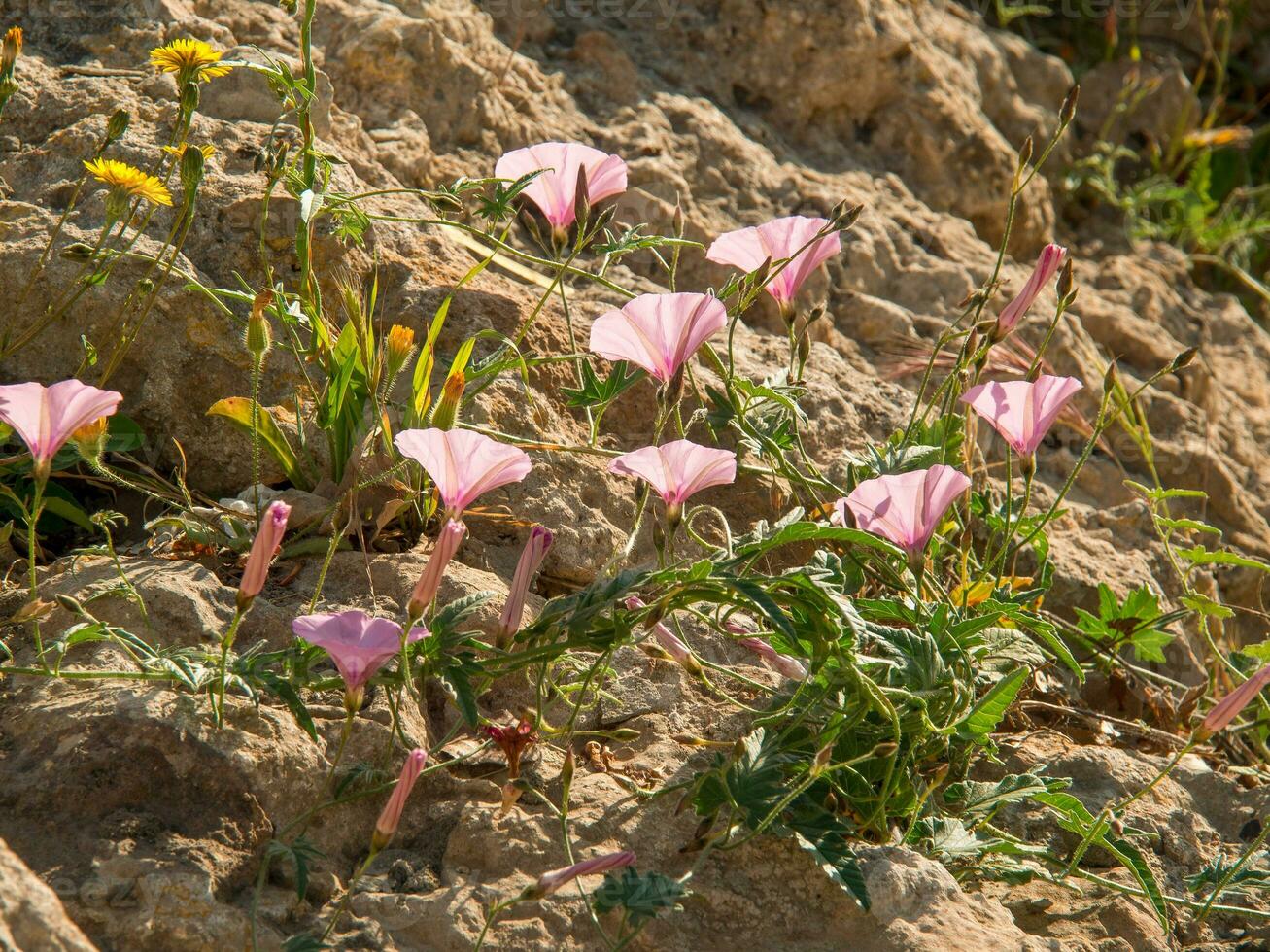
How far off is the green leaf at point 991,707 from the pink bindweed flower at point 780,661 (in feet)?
0.70

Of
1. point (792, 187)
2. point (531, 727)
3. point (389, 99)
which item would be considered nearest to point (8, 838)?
point (531, 727)

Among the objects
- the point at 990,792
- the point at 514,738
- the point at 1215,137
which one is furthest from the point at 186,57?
the point at 1215,137

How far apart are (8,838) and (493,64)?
76.5 inches

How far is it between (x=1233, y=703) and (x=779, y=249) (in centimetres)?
94

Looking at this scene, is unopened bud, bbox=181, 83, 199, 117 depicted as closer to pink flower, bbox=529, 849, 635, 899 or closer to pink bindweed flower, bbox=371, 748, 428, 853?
pink bindweed flower, bbox=371, 748, 428, 853

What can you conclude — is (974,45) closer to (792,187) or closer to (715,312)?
(792,187)

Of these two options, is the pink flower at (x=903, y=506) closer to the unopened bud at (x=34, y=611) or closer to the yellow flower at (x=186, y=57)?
the unopened bud at (x=34, y=611)

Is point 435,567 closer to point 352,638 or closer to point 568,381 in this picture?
point 352,638

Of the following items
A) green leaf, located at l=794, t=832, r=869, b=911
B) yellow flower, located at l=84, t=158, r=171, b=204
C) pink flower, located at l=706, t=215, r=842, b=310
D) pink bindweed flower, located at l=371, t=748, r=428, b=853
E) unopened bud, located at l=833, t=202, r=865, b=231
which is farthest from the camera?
pink flower, located at l=706, t=215, r=842, b=310

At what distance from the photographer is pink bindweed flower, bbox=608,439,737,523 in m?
1.62

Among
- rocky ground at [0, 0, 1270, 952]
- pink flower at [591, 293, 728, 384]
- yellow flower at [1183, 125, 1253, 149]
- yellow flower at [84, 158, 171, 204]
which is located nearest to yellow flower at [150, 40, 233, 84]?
yellow flower at [84, 158, 171, 204]

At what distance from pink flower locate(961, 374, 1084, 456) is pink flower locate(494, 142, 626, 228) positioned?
2.15 ft

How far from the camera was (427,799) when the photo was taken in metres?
1.62

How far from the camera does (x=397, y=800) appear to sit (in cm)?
139
